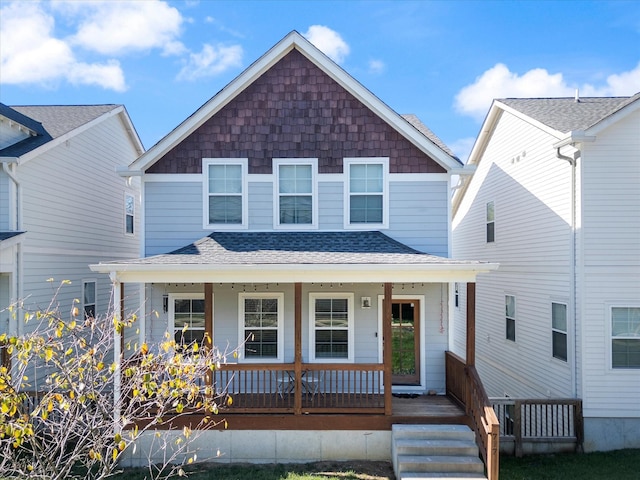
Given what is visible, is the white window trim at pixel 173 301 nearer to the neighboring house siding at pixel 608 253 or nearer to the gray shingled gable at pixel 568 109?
the neighboring house siding at pixel 608 253

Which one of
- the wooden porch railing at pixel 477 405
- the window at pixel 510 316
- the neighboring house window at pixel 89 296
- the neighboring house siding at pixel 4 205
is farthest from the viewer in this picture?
the neighboring house window at pixel 89 296

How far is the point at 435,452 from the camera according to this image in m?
7.84

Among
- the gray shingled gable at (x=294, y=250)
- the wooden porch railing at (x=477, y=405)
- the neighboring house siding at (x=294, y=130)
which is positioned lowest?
the wooden porch railing at (x=477, y=405)

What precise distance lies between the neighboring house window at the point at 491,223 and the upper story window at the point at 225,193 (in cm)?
790

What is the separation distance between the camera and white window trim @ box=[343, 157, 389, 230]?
423 inches

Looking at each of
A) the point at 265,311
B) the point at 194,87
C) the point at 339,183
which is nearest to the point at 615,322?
the point at 339,183

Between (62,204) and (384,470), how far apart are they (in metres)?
10.3

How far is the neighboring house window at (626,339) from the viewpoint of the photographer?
9320mm

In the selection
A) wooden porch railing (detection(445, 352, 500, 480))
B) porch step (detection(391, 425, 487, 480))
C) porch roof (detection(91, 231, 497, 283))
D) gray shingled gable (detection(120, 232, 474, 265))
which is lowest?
porch step (detection(391, 425, 487, 480))

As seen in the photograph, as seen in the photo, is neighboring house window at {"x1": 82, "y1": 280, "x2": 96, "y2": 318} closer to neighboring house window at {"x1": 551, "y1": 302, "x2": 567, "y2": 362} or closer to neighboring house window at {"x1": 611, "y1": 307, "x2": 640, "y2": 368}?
neighboring house window at {"x1": 551, "y1": 302, "x2": 567, "y2": 362}

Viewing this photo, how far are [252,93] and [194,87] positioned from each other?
8353 mm

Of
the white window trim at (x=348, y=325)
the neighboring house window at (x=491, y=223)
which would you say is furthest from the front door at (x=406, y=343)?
the neighboring house window at (x=491, y=223)

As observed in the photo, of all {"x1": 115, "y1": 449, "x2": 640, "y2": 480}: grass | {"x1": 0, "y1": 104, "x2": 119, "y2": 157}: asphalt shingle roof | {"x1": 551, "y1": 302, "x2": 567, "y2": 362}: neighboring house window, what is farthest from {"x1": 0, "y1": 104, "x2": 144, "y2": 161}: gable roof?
{"x1": 551, "y1": 302, "x2": 567, "y2": 362}: neighboring house window

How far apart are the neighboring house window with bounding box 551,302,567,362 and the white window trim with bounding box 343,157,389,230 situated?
4.34m
